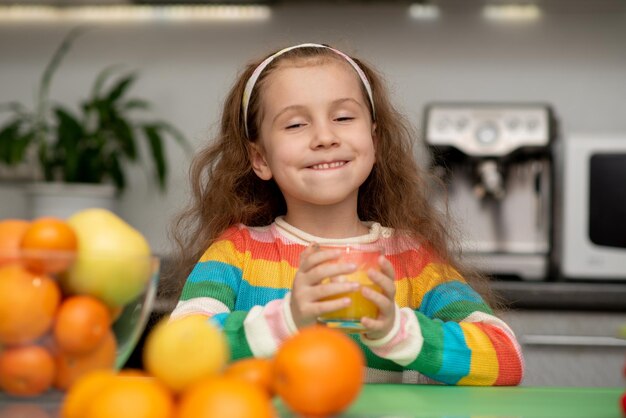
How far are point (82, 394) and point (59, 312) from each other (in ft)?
0.21

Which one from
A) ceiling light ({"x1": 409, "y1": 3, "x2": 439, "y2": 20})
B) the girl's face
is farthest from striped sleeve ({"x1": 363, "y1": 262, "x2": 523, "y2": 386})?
ceiling light ({"x1": 409, "y1": 3, "x2": 439, "y2": 20})

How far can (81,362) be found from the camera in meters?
0.59

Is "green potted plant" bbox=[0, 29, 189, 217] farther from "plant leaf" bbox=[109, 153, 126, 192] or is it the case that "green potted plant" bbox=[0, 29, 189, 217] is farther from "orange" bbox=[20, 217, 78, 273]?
"orange" bbox=[20, 217, 78, 273]

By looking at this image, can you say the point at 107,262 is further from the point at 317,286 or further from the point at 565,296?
the point at 565,296

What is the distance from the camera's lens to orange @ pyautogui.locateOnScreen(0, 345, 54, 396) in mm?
564

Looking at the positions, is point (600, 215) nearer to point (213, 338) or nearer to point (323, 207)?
point (323, 207)

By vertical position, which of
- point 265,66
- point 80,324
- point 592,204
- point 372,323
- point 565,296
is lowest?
point 565,296

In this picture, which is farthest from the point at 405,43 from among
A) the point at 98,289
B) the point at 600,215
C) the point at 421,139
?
the point at 98,289

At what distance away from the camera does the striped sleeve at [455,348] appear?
93cm

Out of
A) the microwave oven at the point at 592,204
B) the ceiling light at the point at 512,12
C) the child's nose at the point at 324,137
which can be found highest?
the ceiling light at the point at 512,12

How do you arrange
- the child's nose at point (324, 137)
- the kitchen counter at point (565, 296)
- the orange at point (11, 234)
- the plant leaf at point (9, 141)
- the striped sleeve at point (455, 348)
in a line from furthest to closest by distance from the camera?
the plant leaf at point (9, 141) → the kitchen counter at point (565, 296) → the child's nose at point (324, 137) → the striped sleeve at point (455, 348) → the orange at point (11, 234)

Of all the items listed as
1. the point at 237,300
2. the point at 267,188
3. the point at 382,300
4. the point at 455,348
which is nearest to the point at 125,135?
the point at 267,188

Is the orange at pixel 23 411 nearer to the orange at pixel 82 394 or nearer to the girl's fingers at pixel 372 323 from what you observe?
the orange at pixel 82 394

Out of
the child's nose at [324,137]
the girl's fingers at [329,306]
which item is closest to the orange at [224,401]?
the girl's fingers at [329,306]
